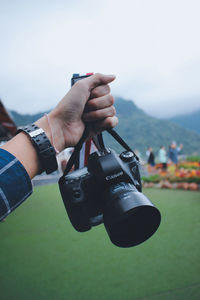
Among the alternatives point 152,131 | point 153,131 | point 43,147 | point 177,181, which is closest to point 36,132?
point 43,147

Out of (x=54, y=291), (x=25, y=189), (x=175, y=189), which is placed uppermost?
(x=25, y=189)

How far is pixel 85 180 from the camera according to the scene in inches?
32.4

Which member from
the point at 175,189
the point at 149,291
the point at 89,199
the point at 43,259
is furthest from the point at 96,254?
the point at 175,189

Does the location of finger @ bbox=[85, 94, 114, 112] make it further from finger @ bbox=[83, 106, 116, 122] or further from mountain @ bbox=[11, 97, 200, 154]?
mountain @ bbox=[11, 97, 200, 154]

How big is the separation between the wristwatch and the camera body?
0.09 meters

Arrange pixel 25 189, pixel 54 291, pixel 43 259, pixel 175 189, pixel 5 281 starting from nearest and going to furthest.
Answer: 1. pixel 25 189
2. pixel 54 291
3. pixel 5 281
4. pixel 43 259
5. pixel 175 189

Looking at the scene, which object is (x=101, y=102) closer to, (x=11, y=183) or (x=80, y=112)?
(x=80, y=112)

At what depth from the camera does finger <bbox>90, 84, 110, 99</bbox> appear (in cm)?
88

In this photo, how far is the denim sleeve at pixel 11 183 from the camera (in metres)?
0.60

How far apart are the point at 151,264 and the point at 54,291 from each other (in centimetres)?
79

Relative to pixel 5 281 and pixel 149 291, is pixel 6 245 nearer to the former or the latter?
pixel 5 281

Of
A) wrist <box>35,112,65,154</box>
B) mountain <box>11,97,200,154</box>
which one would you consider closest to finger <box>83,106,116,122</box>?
wrist <box>35,112,65,154</box>

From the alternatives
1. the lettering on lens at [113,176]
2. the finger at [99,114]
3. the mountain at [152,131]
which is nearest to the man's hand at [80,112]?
the finger at [99,114]

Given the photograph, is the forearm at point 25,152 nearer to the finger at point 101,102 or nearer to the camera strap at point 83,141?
the camera strap at point 83,141
